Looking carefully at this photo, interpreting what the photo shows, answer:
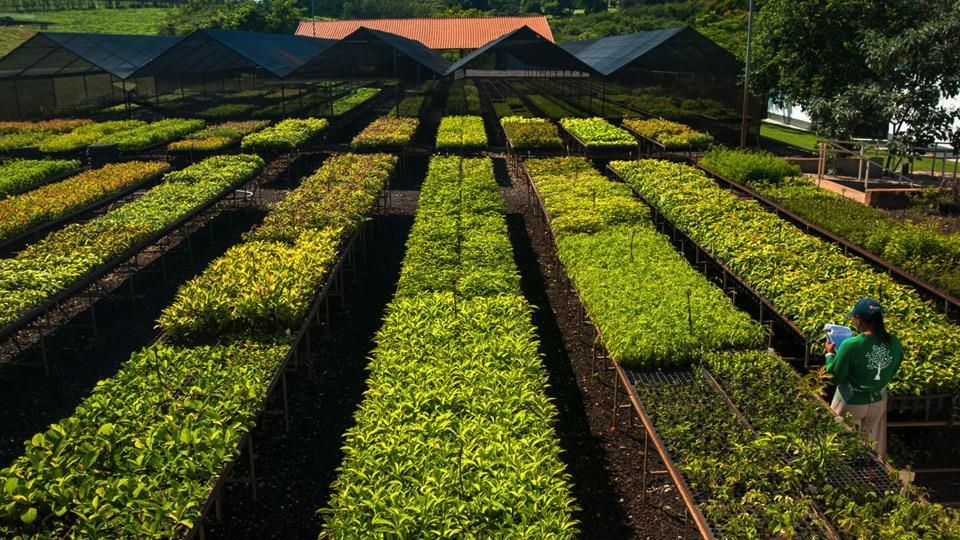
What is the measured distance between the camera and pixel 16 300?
1098 cm

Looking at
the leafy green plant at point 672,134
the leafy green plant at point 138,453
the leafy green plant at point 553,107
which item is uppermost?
the leafy green plant at point 553,107

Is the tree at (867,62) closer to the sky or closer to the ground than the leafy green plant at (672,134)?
closer to the sky

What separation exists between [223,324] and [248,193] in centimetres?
1531

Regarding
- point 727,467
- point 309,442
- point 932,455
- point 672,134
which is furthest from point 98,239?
point 672,134

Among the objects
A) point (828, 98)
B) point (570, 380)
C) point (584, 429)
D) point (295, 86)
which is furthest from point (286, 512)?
point (295, 86)

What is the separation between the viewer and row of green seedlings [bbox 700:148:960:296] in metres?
12.4

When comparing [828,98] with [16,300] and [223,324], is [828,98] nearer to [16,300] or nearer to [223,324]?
[223,324]

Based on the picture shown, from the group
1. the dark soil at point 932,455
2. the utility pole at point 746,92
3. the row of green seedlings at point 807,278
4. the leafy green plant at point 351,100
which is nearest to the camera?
the dark soil at point 932,455

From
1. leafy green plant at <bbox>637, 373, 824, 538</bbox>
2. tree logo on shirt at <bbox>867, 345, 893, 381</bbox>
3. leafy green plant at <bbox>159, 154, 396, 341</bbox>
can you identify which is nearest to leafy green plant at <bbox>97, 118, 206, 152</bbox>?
leafy green plant at <bbox>159, 154, 396, 341</bbox>

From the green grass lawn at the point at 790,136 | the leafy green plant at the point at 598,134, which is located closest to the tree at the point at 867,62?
the leafy green plant at the point at 598,134

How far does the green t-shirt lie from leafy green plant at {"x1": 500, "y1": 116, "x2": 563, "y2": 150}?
18381mm

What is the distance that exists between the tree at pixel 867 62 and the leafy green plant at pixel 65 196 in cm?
2199

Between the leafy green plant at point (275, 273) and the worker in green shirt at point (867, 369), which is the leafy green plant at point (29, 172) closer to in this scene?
the leafy green plant at point (275, 273)

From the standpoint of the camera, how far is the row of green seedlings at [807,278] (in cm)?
865
